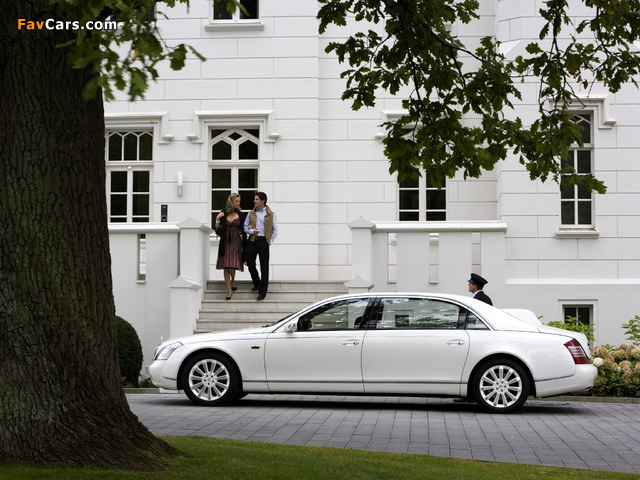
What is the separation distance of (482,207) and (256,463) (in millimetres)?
13418

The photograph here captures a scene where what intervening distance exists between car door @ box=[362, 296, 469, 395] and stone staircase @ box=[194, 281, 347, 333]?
4.43 meters

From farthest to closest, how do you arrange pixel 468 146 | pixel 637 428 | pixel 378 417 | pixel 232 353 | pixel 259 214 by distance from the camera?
pixel 259 214 → pixel 232 353 → pixel 378 417 → pixel 637 428 → pixel 468 146

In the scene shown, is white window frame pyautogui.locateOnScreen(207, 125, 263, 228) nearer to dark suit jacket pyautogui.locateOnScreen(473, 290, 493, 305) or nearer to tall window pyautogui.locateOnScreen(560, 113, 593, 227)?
tall window pyautogui.locateOnScreen(560, 113, 593, 227)

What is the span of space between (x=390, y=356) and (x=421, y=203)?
794cm

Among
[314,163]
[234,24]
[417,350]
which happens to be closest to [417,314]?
[417,350]

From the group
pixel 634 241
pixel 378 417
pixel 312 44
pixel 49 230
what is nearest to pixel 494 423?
pixel 378 417

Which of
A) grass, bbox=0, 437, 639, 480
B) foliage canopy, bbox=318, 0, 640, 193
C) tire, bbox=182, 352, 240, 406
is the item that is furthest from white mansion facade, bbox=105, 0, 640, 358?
grass, bbox=0, 437, 639, 480

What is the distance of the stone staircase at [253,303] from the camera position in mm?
17531

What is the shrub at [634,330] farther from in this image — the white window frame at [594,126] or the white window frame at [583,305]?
the white window frame at [594,126]

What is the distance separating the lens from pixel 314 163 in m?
20.3

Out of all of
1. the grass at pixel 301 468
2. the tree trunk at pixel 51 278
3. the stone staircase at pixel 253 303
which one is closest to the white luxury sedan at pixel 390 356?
the stone staircase at pixel 253 303

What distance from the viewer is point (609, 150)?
19.0 metres

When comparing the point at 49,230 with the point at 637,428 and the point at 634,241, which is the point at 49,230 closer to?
the point at 637,428

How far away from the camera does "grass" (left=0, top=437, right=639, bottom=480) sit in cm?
668
